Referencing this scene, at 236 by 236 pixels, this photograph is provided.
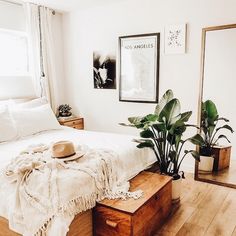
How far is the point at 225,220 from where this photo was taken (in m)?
2.33

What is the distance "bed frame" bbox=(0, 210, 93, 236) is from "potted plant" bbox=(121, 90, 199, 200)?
0.89 metres

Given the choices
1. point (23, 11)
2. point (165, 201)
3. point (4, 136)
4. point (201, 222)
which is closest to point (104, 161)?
point (165, 201)

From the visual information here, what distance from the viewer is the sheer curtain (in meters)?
3.76

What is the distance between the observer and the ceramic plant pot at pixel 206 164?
326 cm

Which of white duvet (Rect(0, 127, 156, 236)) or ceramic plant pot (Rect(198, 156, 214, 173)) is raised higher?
white duvet (Rect(0, 127, 156, 236))

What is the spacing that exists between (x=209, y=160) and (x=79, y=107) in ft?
7.52

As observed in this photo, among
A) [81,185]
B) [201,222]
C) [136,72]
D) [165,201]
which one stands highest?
[136,72]

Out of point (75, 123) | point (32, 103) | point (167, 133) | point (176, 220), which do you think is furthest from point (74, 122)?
point (176, 220)

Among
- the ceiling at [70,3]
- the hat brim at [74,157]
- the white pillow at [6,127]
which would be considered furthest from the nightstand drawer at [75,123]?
the hat brim at [74,157]

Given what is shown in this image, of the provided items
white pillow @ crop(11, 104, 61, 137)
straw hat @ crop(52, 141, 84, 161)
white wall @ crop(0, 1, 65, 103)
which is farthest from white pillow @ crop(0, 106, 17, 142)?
straw hat @ crop(52, 141, 84, 161)

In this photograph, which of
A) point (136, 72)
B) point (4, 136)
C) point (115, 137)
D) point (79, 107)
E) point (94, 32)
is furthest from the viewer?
point (79, 107)

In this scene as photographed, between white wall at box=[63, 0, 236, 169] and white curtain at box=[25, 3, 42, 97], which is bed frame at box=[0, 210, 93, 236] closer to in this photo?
white wall at box=[63, 0, 236, 169]

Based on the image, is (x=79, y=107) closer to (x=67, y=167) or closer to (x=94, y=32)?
(x=94, y=32)

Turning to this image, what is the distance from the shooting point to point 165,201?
2354 millimetres
